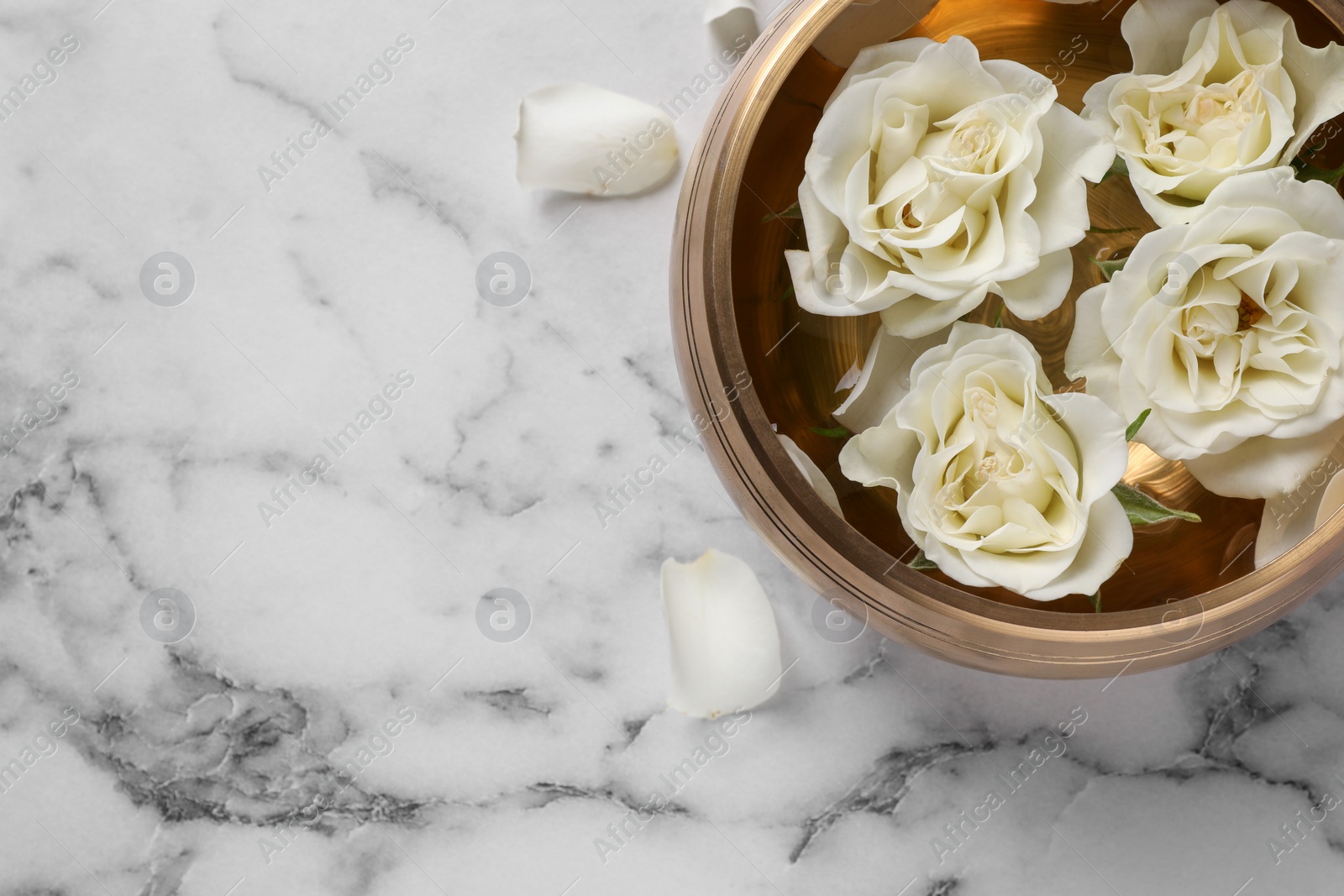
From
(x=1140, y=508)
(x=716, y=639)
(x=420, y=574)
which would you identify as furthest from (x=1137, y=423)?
(x=420, y=574)

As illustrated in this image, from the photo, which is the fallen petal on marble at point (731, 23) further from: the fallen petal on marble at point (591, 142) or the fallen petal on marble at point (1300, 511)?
the fallen petal on marble at point (1300, 511)

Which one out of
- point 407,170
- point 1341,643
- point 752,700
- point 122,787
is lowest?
point 1341,643

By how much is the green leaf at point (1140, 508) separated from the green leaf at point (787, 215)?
0.42 ft

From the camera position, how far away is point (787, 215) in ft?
1.08

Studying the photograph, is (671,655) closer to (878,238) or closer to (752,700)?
(752,700)

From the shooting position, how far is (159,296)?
498mm

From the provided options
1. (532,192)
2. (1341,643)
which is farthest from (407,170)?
(1341,643)

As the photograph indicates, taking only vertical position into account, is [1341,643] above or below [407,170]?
below

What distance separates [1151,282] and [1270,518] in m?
0.10

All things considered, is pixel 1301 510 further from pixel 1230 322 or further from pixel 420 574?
pixel 420 574

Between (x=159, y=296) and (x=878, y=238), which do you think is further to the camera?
(x=159, y=296)

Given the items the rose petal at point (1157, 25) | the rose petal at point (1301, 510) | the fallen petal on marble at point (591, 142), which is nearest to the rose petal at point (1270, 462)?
the rose petal at point (1301, 510)

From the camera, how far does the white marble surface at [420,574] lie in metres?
0.48

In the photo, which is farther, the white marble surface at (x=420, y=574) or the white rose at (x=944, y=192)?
the white marble surface at (x=420, y=574)
